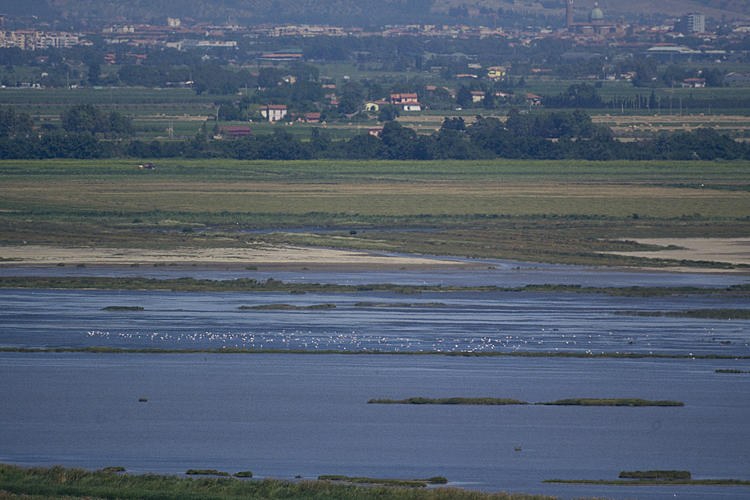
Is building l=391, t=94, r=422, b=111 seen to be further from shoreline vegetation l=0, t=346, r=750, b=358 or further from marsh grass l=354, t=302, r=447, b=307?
shoreline vegetation l=0, t=346, r=750, b=358

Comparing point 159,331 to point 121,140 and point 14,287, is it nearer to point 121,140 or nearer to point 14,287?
point 14,287

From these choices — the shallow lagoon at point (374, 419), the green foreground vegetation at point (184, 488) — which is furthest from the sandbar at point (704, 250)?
the green foreground vegetation at point (184, 488)

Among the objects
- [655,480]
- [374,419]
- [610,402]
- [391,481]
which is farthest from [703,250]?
[391,481]

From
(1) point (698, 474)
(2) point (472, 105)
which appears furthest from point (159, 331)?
(2) point (472, 105)

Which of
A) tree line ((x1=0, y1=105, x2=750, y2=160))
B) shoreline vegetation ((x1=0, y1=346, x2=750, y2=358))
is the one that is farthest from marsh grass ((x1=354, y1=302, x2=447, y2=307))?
tree line ((x1=0, y1=105, x2=750, y2=160))

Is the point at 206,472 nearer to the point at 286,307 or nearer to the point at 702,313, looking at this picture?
the point at 286,307

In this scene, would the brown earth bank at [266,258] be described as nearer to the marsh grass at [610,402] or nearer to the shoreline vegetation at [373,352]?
the shoreline vegetation at [373,352]
